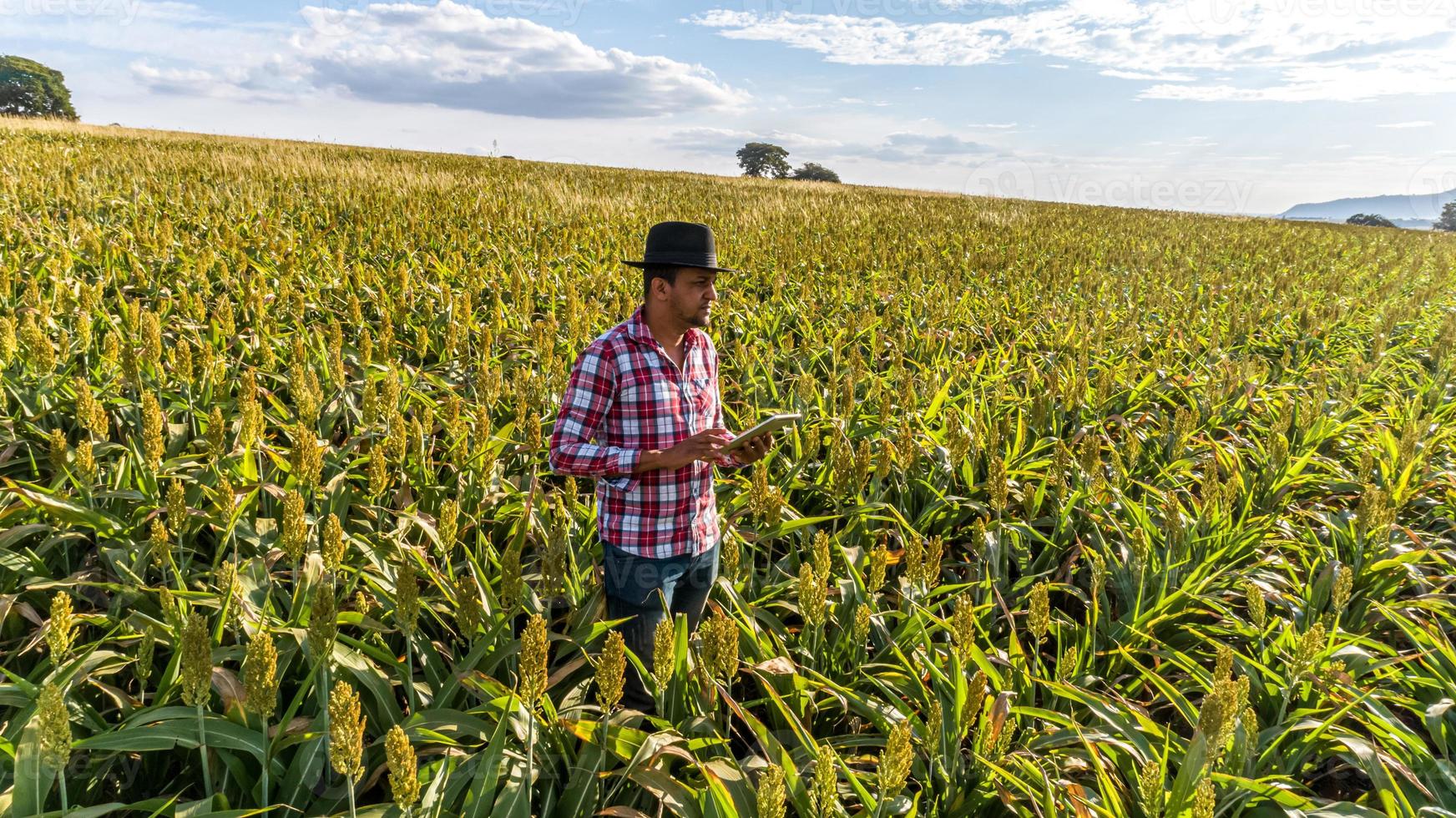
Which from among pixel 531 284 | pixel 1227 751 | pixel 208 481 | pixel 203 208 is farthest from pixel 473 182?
pixel 1227 751

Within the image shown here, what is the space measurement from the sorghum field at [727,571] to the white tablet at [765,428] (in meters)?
0.23

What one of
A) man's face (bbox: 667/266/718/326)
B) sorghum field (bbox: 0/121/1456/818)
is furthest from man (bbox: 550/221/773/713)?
sorghum field (bbox: 0/121/1456/818)

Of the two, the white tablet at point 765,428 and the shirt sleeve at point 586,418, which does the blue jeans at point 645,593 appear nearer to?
the shirt sleeve at point 586,418

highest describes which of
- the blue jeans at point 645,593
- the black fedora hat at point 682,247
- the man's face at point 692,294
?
the black fedora hat at point 682,247

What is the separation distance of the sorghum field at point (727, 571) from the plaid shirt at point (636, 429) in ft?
0.60

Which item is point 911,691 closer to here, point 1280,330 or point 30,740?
point 30,740

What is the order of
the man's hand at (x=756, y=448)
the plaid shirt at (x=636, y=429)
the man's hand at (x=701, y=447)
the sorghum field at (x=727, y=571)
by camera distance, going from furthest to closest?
the plaid shirt at (x=636, y=429), the man's hand at (x=756, y=448), the man's hand at (x=701, y=447), the sorghum field at (x=727, y=571)

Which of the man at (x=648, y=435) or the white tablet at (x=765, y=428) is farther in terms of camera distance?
the man at (x=648, y=435)

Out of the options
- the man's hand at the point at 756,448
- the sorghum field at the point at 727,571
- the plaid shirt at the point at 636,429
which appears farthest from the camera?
the plaid shirt at the point at 636,429

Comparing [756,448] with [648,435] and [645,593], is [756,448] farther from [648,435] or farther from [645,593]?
[645,593]

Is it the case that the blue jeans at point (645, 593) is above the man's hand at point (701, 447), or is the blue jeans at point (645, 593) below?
below

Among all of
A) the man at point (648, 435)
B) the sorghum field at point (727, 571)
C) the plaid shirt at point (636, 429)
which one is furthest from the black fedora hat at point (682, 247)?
the sorghum field at point (727, 571)

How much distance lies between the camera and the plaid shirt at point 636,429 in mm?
2211

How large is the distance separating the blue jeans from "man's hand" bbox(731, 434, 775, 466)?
43 cm
